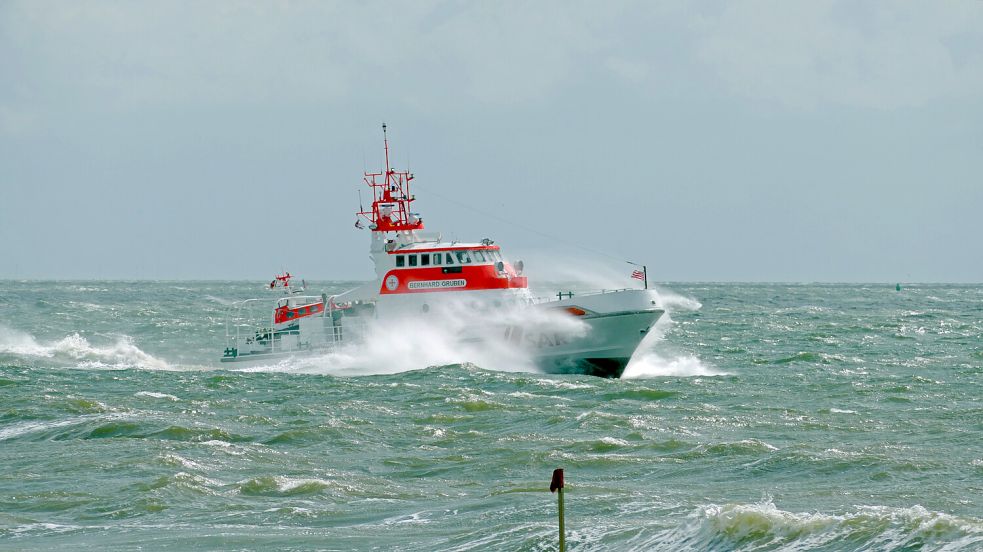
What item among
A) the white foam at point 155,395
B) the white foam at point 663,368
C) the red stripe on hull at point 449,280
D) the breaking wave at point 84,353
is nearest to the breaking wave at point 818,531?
the white foam at point 155,395

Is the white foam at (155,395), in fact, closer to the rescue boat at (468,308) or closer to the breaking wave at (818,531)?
the rescue boat at (468,308)

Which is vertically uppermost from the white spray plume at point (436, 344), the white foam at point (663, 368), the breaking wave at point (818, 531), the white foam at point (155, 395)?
the white spray plume at point (436, 344)

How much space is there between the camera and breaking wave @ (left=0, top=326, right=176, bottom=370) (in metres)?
39.9

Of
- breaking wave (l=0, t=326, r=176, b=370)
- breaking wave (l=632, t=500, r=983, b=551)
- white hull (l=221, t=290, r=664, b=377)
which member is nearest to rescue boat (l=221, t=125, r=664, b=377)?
white hull (l=221, t=290, r=664, b=377)

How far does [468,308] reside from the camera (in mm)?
33469

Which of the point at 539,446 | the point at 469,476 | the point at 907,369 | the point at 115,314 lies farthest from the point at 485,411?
the point at 115,314

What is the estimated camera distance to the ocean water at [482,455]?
45.7 ft

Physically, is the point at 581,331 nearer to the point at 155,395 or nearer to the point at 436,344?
the point at 436,344

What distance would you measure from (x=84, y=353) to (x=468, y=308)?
18.3m

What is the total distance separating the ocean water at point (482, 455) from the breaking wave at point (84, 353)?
2185 millimetres

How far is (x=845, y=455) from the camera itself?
18.2 m

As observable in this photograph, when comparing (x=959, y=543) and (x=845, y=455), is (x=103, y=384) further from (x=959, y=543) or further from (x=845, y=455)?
(x=959, y=543)

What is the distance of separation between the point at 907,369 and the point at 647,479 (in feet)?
69.8

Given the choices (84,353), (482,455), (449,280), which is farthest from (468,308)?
(84,353)
